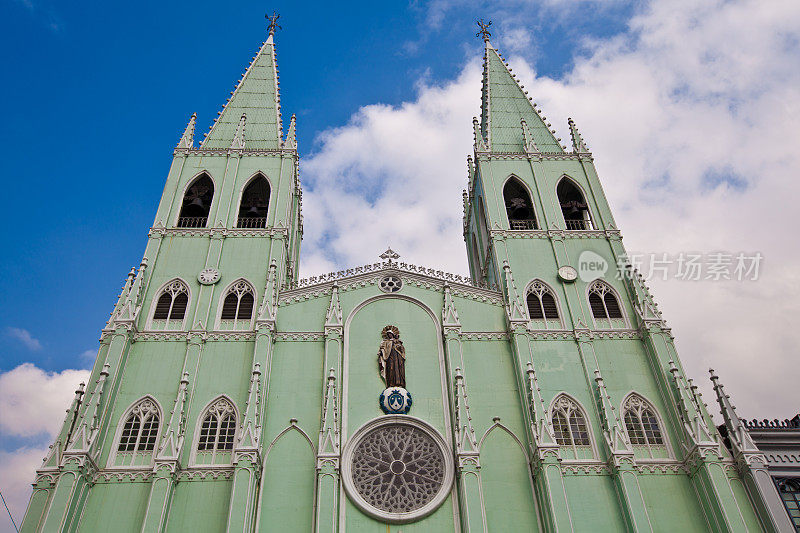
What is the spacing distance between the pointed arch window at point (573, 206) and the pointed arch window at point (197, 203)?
50.7ft

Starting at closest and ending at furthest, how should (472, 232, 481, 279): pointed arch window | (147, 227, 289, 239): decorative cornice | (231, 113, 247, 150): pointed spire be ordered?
(147, 227, 289, 239): decorative cornice, (231, 113, 247, 150): pointed spire, (472, 232, 481, 279): pointed arch window

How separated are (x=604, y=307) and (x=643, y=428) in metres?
5.03

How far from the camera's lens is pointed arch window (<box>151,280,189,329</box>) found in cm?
2316

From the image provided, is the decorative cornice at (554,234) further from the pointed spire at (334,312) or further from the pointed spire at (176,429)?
the pointed spire at (176,429)

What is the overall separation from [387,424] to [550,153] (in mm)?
15710

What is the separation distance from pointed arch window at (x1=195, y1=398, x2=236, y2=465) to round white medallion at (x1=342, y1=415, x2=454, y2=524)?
3.76 meters

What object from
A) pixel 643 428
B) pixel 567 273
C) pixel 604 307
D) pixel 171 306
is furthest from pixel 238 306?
→ pixel 643 428

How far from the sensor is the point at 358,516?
741 inches

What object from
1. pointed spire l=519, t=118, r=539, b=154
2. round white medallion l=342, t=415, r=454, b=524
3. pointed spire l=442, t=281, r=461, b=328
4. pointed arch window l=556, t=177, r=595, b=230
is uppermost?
pointed spire l=519, t=118, r=539, b=154

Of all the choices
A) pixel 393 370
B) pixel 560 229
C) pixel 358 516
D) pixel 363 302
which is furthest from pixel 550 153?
pixel 358 516

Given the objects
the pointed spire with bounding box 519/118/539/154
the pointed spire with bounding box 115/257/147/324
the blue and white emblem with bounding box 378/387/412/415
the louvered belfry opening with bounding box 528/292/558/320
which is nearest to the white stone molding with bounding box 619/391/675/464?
the louvered belfry opening with bounding box 528/292/558/320

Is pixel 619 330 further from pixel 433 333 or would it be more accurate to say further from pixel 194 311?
pixel 194 311

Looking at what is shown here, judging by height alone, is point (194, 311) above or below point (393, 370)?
above

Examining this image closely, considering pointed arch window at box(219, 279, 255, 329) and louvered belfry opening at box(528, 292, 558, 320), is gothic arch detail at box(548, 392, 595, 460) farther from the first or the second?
pointed arch window at box(219, 279, 255, 329)
